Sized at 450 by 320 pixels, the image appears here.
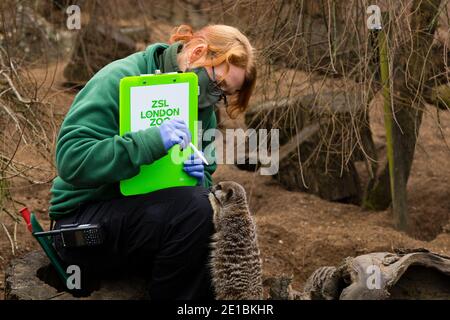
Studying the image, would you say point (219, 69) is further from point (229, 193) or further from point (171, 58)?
point (229, 193)

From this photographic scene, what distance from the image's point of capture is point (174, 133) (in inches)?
107

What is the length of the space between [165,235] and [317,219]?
215 cm

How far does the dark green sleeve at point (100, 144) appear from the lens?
272cm

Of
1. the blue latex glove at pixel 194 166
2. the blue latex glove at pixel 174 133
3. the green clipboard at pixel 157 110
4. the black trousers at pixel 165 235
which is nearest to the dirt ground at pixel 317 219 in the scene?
the black trousers at pixel 165 235

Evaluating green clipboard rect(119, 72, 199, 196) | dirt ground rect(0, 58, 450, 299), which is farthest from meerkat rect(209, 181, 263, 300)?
dirt ground rect(0, 58, 450, 299)

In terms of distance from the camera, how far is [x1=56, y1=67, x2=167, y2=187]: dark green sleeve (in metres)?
2.72

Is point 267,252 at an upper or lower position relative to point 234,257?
lower

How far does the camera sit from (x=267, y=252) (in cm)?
426

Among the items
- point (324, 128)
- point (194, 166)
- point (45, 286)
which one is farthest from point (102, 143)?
point (324, 128)

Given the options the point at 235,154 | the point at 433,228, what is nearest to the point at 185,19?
the point at 235,154

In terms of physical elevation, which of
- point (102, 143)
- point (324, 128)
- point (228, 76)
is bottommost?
point (324, 128)

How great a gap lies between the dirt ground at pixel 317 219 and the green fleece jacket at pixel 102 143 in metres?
0.90
